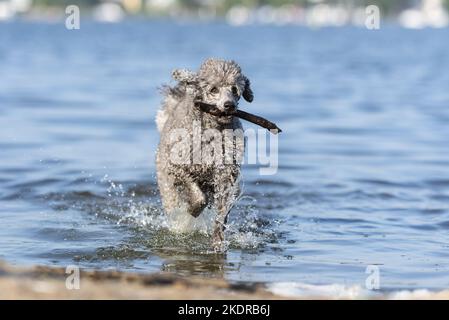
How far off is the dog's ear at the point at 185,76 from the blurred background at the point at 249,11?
110997mm

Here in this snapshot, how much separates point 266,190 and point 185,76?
4660 millimetres

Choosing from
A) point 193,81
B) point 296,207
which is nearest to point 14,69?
point 296,207

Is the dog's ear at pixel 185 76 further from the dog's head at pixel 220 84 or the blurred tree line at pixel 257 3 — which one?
the blurred tree line at pixel 257 3

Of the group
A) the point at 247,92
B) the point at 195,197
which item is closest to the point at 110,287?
the point at 195,197

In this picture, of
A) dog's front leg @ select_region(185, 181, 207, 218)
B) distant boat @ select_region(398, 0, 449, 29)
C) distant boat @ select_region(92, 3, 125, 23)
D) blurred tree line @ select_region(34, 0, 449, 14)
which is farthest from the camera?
distant boat @ select_region(92, 3, 125, 23)

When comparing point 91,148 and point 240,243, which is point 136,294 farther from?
point 91,148

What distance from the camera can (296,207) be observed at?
12.7 metres

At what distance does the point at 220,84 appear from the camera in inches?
358

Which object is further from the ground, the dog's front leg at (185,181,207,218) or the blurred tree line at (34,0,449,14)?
the blurred tree line at (34,0,449,14)

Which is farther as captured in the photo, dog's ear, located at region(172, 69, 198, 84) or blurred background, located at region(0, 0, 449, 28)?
blurred background, located at region(0, 0, 449, 28)

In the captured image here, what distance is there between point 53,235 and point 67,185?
3.40 meters

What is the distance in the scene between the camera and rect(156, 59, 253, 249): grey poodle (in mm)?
9164

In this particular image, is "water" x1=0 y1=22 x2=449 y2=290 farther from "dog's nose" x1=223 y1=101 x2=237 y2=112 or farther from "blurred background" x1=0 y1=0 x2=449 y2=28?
"blurred background" x1=0 y1=0 x2=449 y2=28

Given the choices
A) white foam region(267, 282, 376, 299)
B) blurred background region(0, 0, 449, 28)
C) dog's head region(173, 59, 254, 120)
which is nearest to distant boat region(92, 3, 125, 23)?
blurred background region(0, 0, 449, 28)
